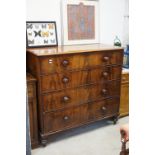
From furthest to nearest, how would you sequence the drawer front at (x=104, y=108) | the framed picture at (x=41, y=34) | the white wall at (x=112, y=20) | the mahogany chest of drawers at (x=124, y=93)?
1. the white wall at (x=112, y=20)
2. the mahogany chest of drawers at (x=124, y=93)
3. the drawer front at (x=104, y=108)
4. the framed picture at (x=41, y=34)

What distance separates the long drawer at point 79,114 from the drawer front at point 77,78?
29cm

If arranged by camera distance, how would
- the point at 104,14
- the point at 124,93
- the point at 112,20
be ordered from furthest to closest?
the point at 112,20 < the point at 104,14 < the point at 124,93

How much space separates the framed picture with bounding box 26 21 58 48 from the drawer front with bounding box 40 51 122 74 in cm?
48

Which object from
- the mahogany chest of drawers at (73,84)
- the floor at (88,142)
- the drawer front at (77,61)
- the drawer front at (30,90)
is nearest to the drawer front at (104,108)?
the mahogany chest of drawers at (73,84)

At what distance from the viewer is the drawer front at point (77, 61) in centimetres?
213

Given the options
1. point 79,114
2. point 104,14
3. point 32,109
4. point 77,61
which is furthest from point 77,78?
point 104,14

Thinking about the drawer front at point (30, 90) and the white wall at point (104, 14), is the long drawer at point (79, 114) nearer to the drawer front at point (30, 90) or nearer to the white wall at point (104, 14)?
the drawer front at point (30, 90)

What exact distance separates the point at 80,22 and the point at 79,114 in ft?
3.97

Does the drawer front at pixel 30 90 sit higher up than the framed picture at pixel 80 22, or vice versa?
the framed picture at pixel 80 22

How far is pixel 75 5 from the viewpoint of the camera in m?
2.73

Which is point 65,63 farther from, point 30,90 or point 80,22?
point 80,22

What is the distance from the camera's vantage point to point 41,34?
253cm

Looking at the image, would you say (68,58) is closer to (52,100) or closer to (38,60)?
(38,60)
